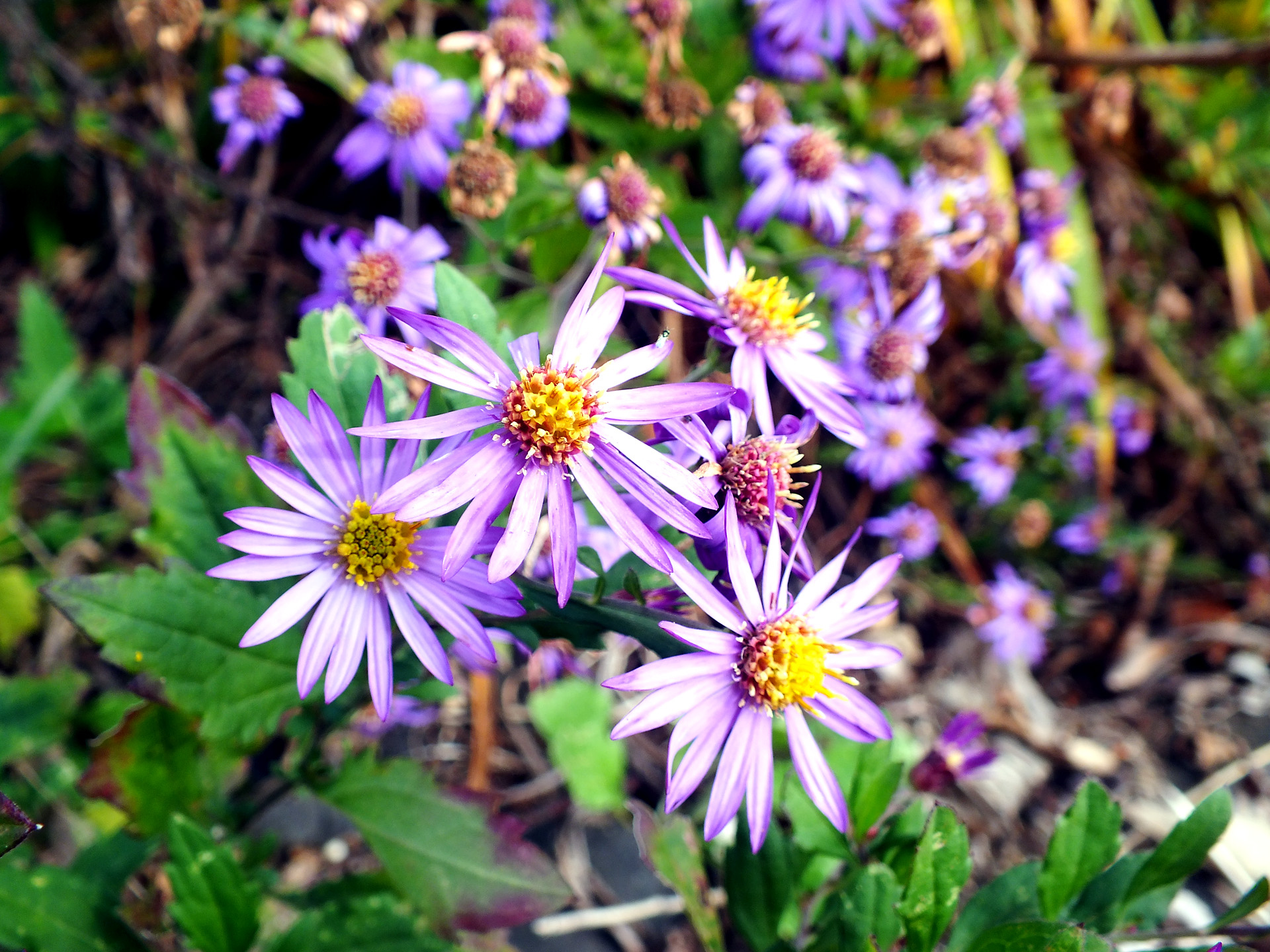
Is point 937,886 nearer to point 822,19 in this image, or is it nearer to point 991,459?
point 991,459

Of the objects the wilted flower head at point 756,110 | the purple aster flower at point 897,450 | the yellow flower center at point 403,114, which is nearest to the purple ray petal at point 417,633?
the yellow flower center at point 403,114

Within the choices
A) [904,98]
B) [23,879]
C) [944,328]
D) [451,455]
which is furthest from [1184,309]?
[23,879]

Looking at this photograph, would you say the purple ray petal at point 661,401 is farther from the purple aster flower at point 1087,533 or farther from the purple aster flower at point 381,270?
the purple aster flower at point 1087,533

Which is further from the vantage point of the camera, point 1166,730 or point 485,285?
point 1166,730

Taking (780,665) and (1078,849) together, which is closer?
(780,665)

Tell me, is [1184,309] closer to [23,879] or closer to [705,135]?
[705,135]

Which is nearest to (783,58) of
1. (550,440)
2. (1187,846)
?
(550,440)

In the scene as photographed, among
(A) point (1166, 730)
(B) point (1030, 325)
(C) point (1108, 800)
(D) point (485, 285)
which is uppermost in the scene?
(B) point (1030, 325)
